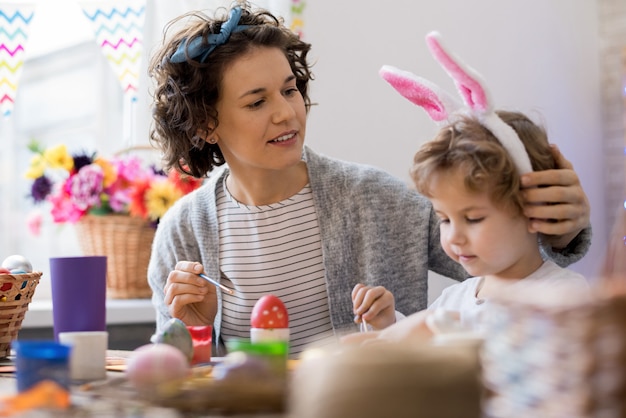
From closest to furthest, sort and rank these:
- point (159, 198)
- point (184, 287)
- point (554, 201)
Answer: point (554, 201)
point (184, 287)
point (159, 198)

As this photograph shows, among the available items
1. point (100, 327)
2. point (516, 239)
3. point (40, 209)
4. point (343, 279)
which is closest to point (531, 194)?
point (516, 239)

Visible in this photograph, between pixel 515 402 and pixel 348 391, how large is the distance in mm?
142

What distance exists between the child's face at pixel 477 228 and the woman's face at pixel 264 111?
50cm

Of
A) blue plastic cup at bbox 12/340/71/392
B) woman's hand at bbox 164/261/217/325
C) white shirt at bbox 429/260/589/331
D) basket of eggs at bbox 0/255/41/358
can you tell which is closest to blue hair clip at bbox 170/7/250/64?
woman's hand at bbox 164/261/217/325

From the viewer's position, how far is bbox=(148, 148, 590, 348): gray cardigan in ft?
5.79

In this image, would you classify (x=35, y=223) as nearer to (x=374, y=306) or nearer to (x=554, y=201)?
(x=374, y=306)

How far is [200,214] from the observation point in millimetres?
1896

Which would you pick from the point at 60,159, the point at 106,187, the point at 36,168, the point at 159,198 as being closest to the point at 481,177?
the point at 159,198

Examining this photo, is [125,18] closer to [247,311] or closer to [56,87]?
[56,87]

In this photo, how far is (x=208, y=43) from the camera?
1842 mm

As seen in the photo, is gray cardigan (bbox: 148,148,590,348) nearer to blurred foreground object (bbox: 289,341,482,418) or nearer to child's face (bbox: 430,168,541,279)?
child's face (bbox: 430,168,541,279)

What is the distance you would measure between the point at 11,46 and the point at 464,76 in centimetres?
176

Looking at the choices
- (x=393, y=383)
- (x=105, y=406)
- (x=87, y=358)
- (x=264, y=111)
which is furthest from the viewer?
(x=264, y=111)

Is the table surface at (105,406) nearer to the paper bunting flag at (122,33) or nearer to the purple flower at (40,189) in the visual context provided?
the purple flower at (40,189)
